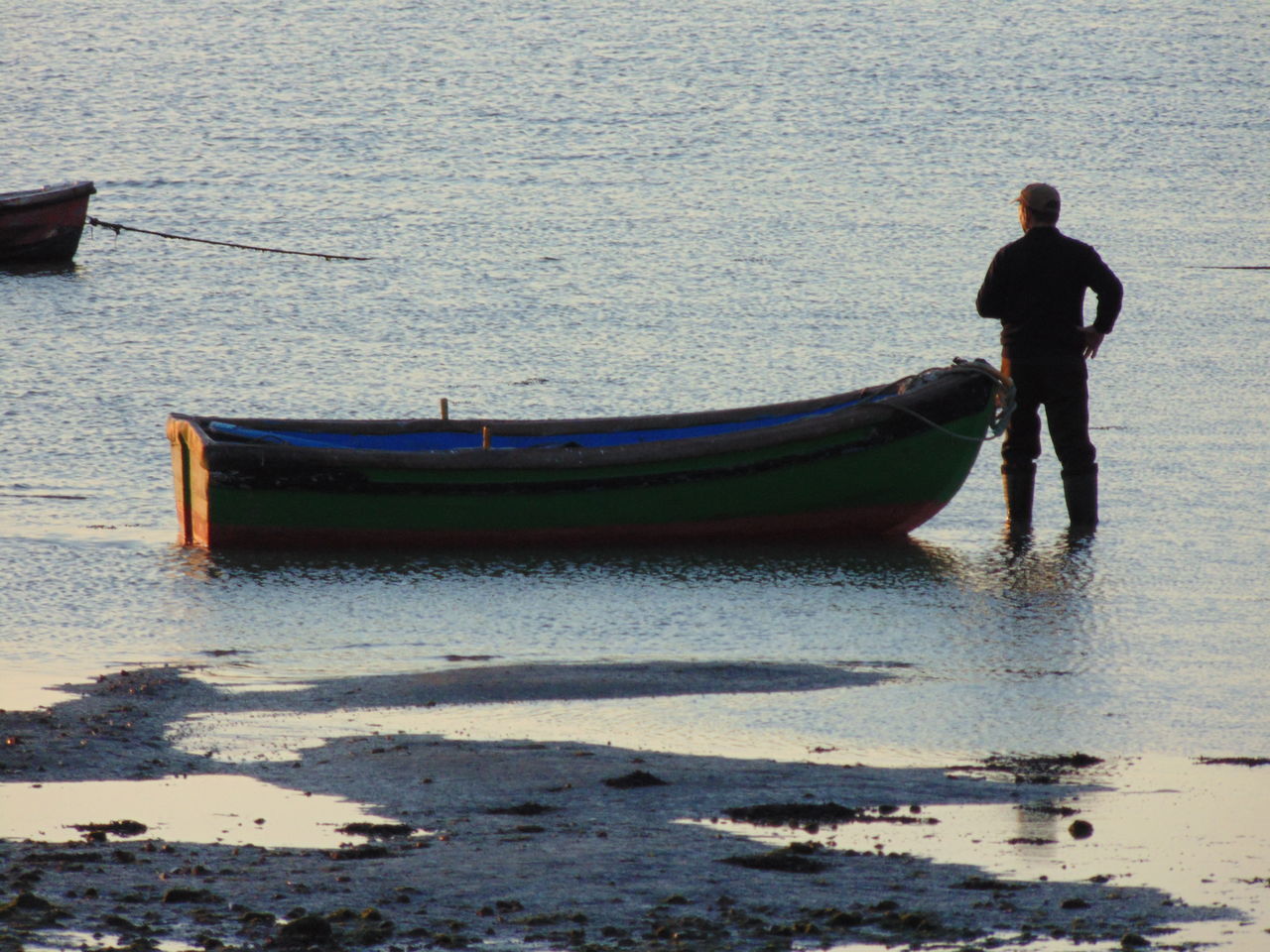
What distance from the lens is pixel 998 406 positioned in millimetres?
9352

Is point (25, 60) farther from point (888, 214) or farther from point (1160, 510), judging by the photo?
point (1160, 510)

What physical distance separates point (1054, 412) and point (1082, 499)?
1.70 ft

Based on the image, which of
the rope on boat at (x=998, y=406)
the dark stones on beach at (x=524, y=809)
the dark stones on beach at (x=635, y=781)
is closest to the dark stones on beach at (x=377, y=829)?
the dark stones on beach at (x=524, y=809)

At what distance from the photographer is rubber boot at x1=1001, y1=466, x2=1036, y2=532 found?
31.9 feet

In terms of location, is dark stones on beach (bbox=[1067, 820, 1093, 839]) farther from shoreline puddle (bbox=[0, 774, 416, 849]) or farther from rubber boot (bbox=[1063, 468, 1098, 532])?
rubber boot (bbox=[1063, 468, 1098, 532])

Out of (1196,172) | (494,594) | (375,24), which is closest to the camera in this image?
(494,594)

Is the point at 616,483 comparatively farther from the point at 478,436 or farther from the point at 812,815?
the point at 812,815

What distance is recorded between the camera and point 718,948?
13.0 ft

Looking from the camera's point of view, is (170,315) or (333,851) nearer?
(333,851)

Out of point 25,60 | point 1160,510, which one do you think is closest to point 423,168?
point 25,60

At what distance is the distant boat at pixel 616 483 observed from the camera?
9.23m

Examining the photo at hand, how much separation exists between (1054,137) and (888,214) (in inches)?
460

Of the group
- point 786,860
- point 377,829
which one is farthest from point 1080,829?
point 377,829

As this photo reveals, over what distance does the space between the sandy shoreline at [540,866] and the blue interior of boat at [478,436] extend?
4.29 meters
